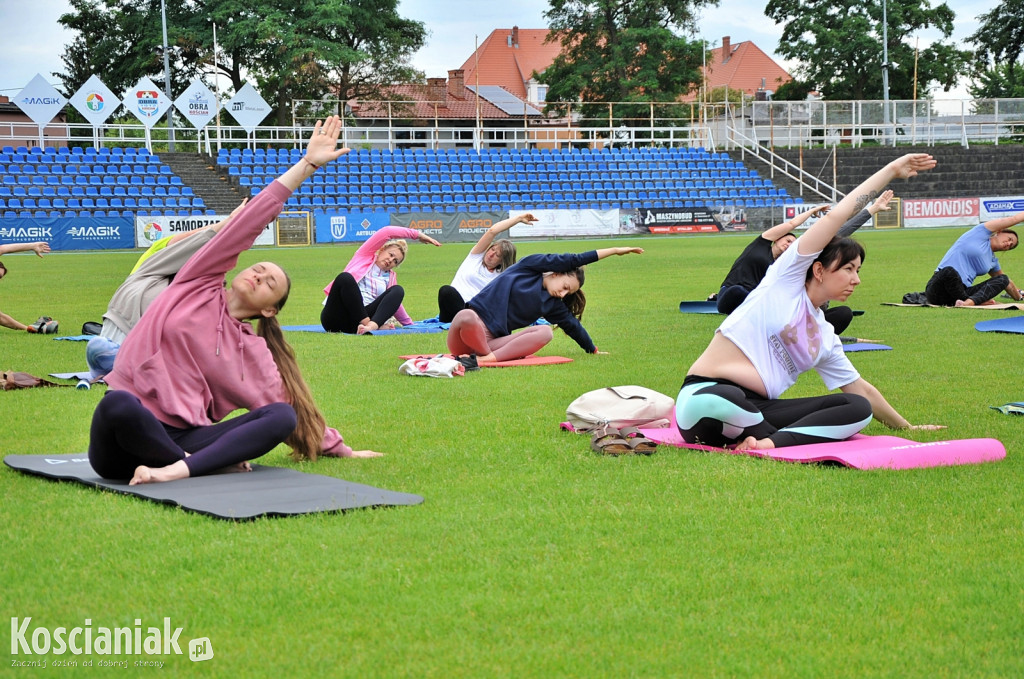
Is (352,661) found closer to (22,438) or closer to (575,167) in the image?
(22,438)

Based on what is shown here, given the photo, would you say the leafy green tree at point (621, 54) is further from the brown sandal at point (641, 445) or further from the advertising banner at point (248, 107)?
the brown sandal at point (641, 445)

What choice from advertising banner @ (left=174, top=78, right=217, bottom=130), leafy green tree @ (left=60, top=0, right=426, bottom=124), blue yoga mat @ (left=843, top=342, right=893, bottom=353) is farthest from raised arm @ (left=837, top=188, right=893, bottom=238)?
leafy green tree @ (left=60, top=0, right=426, bottom=124)

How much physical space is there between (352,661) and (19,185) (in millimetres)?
36245

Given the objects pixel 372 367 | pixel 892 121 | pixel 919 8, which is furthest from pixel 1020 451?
pixel 919 8

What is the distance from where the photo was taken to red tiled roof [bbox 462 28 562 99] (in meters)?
83.3

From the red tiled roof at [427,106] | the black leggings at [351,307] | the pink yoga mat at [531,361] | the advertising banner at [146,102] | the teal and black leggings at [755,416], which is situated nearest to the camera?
the teal and black leggings at [755,416]

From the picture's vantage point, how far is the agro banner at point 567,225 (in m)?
38.6

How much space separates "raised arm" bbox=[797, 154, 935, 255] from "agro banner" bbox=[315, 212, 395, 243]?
31.4 metres

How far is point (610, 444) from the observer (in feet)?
18.8

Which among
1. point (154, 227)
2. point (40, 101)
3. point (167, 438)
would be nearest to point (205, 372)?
point (167, 438)

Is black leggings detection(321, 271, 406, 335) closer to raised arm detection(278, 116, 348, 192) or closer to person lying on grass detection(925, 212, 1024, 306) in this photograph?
person lying on grass detection(925, 212, 1024, 306)

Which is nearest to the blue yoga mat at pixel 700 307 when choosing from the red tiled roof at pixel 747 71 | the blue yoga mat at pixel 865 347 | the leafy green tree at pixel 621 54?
the blue yoga mat at pixel 865 347

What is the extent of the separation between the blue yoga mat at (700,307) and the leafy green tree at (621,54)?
45.9m

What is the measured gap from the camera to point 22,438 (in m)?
6.39
